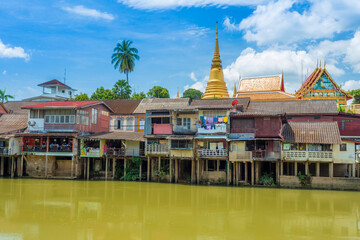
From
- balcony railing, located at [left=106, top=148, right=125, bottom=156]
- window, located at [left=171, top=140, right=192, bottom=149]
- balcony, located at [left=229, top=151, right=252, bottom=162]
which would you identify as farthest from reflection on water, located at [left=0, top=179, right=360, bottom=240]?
balcony railing, located at [left=106, top=148, right=125, bottom=156]

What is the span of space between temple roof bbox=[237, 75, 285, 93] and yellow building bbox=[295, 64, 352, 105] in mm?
3521

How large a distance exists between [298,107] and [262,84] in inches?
555

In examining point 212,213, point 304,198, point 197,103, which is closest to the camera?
point 212,213

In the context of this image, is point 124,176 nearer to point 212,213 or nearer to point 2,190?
point 2,190

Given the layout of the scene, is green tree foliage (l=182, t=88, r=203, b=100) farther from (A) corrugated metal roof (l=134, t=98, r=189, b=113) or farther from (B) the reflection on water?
(B) the reflection on water

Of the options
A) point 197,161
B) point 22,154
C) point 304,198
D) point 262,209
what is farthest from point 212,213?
point 22,154

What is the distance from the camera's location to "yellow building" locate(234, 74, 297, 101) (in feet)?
159

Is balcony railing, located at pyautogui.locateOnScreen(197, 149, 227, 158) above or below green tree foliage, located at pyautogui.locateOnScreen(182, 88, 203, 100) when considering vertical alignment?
below

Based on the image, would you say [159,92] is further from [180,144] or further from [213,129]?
[213,129]

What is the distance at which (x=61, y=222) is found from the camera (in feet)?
56.0

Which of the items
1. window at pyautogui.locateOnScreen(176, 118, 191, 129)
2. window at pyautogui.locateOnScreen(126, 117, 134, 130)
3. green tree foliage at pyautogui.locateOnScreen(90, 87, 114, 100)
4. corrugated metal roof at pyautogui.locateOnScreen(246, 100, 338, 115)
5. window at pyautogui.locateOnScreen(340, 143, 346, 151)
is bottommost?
window at pyautogui.locateOnScreen(340, 143, 346, 151)

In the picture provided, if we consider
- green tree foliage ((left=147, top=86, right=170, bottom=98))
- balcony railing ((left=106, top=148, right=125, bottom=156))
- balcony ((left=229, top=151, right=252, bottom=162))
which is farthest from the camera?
green tree foliage ((left=147, top=86, right=170, bottom=98))

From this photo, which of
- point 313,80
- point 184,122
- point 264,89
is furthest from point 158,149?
point 313,80

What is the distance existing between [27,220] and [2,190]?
944 cm
